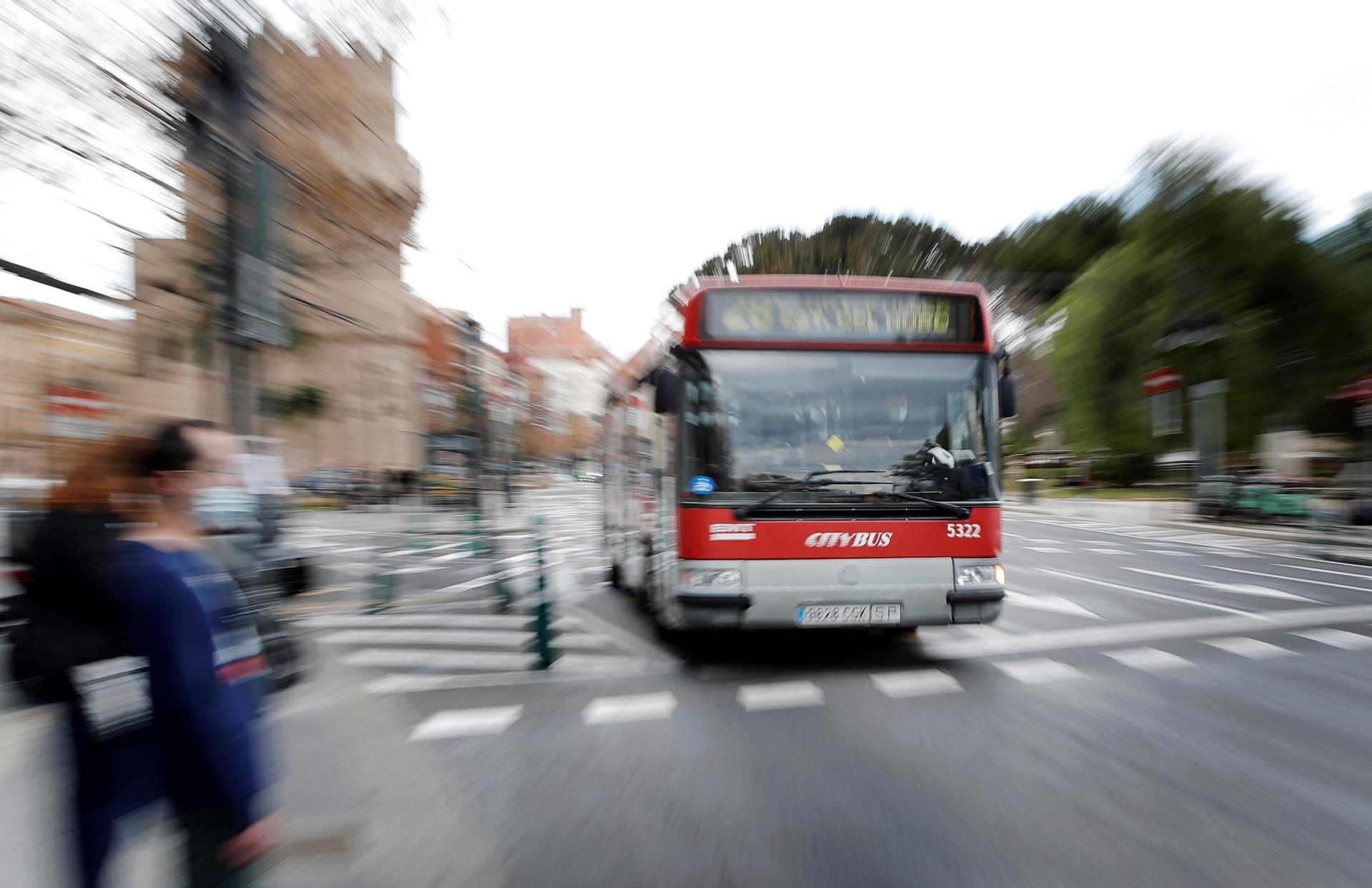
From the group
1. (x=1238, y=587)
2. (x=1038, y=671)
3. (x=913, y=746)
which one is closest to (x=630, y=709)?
(x=913, y=746)

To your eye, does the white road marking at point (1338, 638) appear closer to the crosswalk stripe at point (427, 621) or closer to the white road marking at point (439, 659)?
the white road marking at point (439, 659)

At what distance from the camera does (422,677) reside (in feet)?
23.2

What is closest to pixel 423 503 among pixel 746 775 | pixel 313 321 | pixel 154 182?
pixel 313 321

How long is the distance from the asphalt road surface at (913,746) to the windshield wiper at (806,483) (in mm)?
1231

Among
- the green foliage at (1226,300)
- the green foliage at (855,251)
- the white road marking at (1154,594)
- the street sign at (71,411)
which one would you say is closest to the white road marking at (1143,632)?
the white road marking at (1154,594)

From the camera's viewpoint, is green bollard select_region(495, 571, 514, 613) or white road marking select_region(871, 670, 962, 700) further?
green bollard select_region(495, 571, 514, 613)

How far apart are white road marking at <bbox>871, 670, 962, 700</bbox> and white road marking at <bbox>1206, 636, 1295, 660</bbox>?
268cm

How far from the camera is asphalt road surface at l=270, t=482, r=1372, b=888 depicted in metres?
3.37

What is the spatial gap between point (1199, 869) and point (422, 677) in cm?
553

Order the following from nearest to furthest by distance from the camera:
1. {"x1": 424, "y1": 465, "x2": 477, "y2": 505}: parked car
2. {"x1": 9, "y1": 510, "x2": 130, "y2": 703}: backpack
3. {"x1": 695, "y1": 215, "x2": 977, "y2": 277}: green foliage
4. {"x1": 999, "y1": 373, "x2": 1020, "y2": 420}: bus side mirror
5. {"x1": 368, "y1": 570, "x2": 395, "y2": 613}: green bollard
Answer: {"x1": 9, "y1": 510, "x2": 130, "y2": 703}: backpack < {"x1": 999, "y1": 373, "x2": 1020, "y2": 420}: bus side mirror < {"x1": 368, "y1": 570, "x2": 395, "y2": 613}: green bollard < {"x1": 695, "y1": 215, "x2": 977, "y2": 277}: green foliage < {"x1": 424, "y1": 465, "x2": 477, "y2": 505}: parked car

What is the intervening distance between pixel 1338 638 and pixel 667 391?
644 cm

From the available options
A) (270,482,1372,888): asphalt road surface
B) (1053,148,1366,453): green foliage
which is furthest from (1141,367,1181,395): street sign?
(270,482,1372,888): asphalt road surface

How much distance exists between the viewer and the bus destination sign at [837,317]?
260 inches

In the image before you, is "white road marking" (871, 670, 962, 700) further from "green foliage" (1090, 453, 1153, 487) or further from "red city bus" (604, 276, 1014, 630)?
"green foliage" (1090, 453, 1153, 487)
